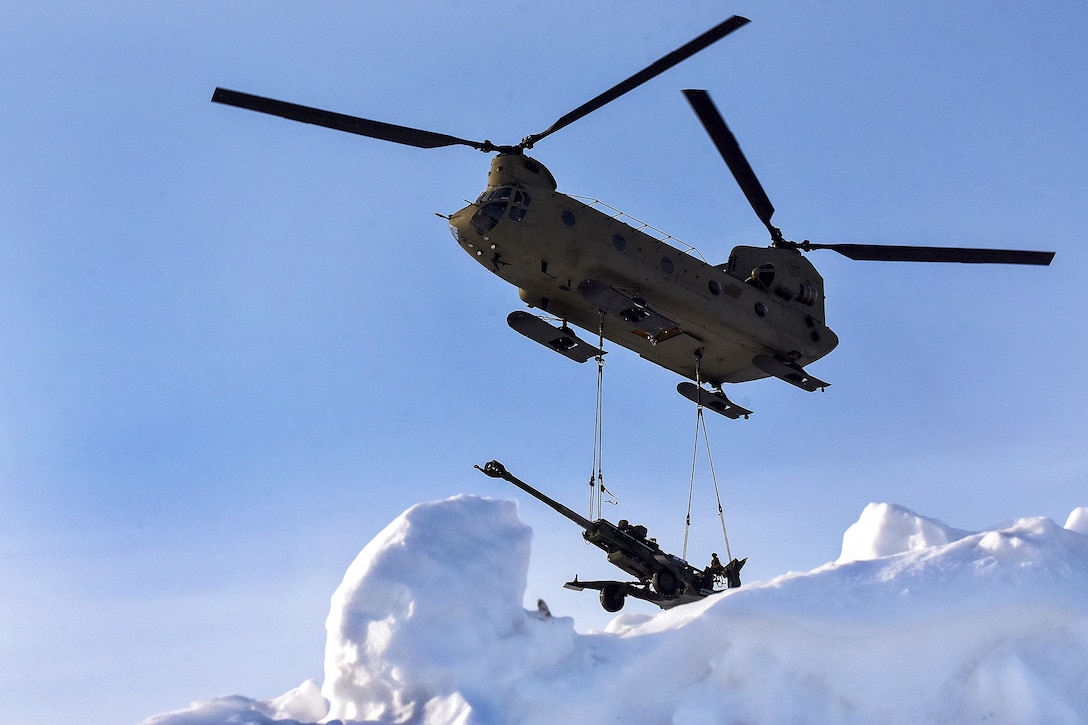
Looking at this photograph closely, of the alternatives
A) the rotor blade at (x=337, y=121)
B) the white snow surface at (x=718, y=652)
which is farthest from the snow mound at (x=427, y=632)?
the rotor blade at (x=337, y=121)

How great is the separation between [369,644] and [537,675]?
7.93 ft

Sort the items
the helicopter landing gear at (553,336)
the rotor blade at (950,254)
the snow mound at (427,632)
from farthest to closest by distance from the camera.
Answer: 1. the rotor blade at (950,254)
2. the helicopter landing gear at (553,336)
3. the snow mound at (427,632)

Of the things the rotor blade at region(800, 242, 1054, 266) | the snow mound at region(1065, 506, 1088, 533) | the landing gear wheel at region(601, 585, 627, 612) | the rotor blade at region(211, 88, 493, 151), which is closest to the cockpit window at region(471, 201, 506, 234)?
the rotor blade at region(211, 88, 493, 151)

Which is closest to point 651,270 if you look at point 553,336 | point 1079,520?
point 553,336

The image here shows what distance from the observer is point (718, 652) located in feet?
54.9

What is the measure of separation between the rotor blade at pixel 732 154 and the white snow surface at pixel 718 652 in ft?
40.2

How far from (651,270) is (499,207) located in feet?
12.6

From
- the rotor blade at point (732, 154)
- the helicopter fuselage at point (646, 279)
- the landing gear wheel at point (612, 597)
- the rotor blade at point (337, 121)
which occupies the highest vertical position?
the rotor blade at point (732, 154)

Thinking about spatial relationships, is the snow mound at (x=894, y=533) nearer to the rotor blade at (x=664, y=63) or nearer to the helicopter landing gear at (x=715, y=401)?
the helicopter landing gear at (x=715, y=401)

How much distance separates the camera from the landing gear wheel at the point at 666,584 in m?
22.8

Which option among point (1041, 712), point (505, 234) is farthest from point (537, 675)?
point (505, 234)

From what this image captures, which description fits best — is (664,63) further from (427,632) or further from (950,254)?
(427,632)

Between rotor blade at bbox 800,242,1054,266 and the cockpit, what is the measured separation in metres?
9.91

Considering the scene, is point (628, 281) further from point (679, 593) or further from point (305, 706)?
point (305, 706)
